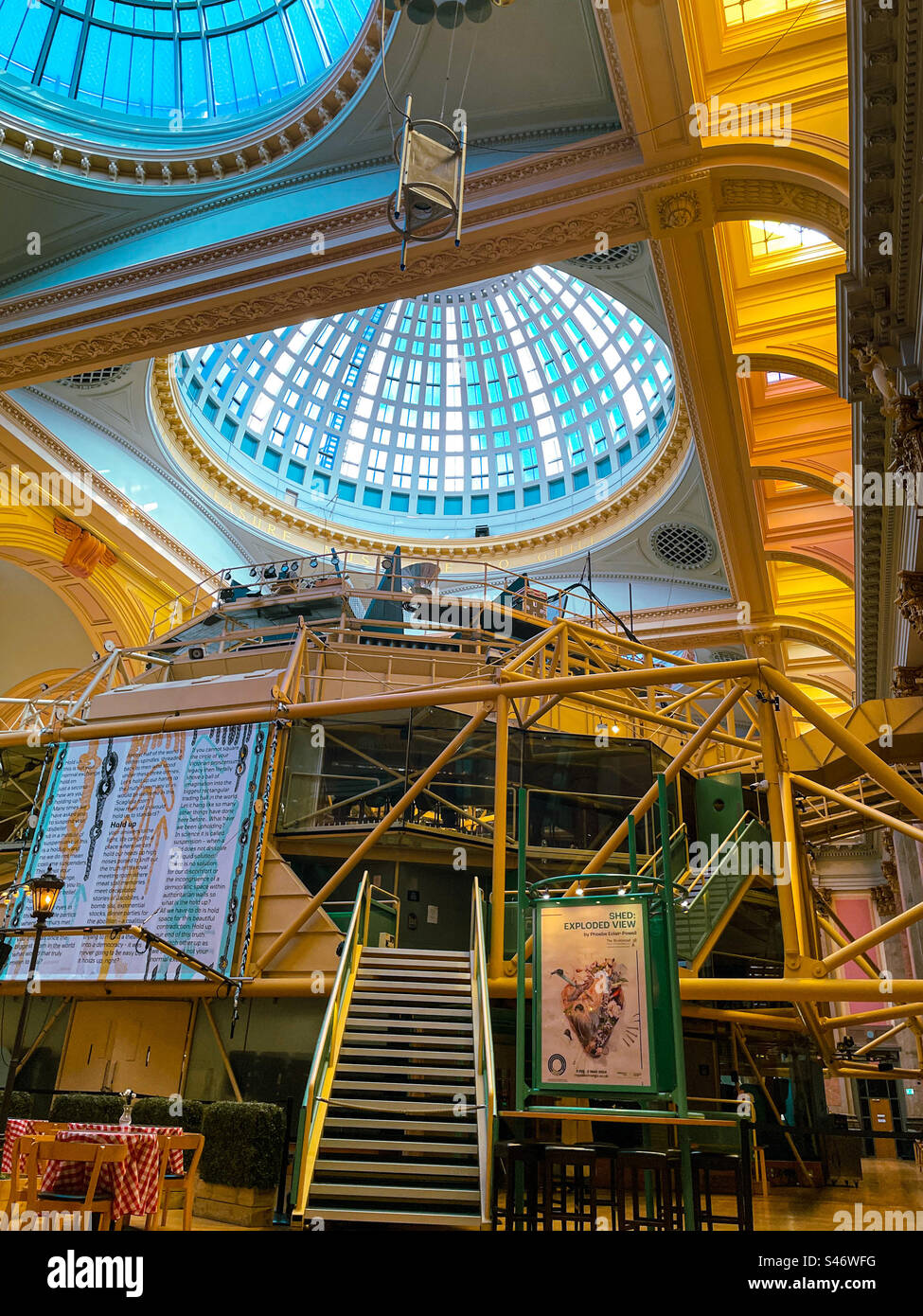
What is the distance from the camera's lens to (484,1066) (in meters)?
8.42

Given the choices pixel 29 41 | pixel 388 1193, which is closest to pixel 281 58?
pixel 29 41

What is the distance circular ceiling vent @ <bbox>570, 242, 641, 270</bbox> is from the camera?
17781mm

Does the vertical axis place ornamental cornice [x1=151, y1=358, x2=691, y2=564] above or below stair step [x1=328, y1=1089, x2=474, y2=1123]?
above

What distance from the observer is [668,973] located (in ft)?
23.7

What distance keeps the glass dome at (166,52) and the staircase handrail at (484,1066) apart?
14.6 m

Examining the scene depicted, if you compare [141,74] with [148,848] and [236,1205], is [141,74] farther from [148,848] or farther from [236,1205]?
[236,1205]

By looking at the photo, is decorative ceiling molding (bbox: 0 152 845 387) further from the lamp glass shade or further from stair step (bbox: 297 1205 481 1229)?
stair step (bbox: 297 1205 481 1229)

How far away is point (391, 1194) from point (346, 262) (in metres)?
12.2

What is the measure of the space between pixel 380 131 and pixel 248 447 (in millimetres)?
15917

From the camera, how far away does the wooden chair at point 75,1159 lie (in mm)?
6871

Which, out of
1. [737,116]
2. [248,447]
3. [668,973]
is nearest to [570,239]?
[737,116]

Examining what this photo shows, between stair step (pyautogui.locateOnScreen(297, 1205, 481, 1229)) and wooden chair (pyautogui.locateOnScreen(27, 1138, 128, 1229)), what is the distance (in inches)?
61.0

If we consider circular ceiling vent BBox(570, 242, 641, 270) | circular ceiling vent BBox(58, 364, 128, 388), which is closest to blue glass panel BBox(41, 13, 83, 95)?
circular ceiling vent BBox(58, 364, 128, 388)
